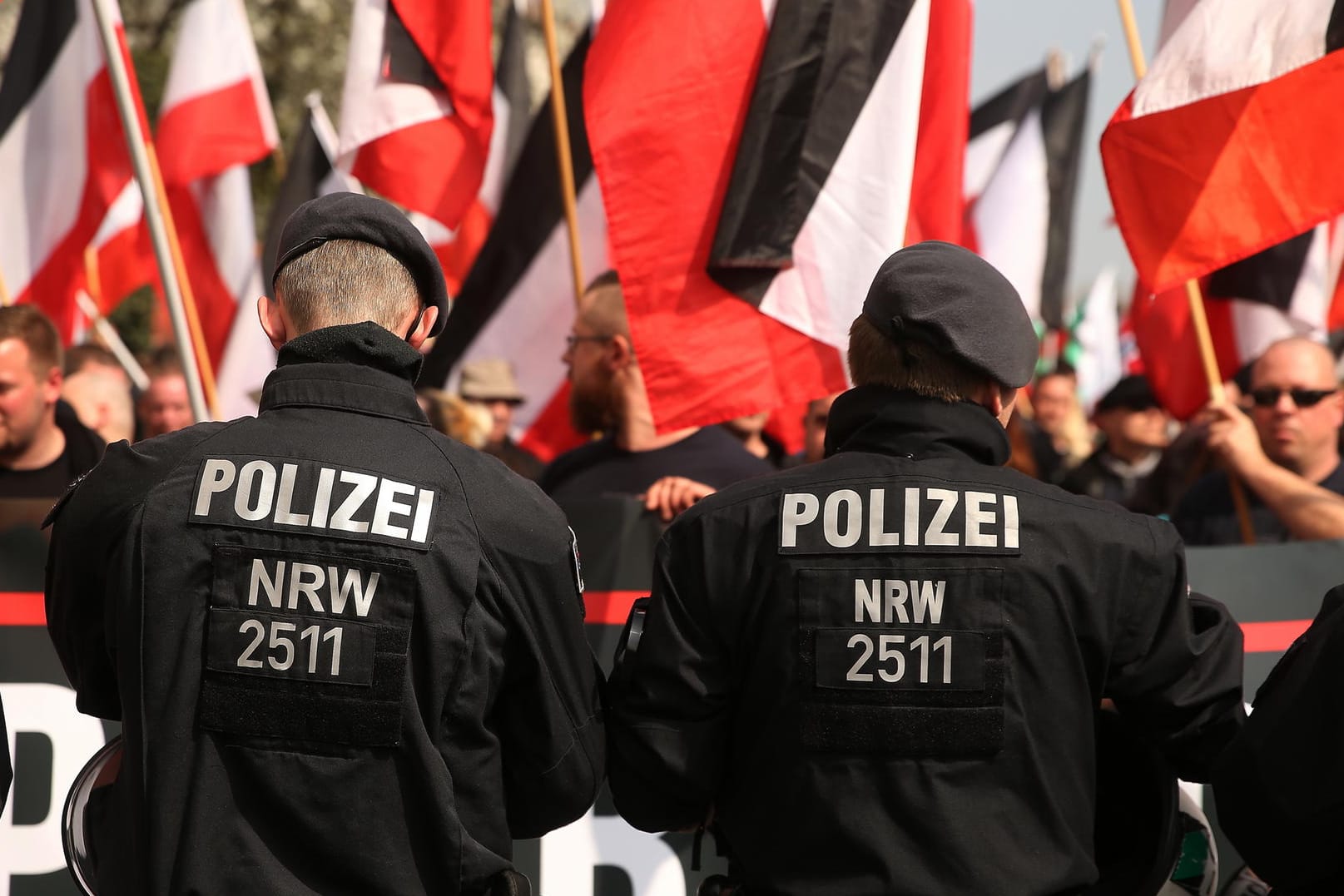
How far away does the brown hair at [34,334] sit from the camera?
5.33 m

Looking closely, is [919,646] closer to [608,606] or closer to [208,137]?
[608,606]

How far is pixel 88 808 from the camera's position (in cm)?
291

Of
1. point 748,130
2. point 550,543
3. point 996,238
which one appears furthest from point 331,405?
point 996,238

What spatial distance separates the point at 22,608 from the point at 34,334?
1749 millimetres

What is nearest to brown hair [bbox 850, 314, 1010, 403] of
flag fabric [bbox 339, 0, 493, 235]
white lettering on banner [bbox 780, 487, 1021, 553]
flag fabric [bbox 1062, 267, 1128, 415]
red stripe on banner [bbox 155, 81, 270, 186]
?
white lettering on banner [bbox 780, 487, 1021, 553]

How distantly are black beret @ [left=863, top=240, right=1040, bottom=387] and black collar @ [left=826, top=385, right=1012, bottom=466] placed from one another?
0.09m

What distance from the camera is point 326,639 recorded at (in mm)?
2559

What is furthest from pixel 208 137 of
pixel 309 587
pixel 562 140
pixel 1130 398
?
pixel 309 587

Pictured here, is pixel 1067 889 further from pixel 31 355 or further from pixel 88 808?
pixel 31 355

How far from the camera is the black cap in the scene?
9391 millimetres

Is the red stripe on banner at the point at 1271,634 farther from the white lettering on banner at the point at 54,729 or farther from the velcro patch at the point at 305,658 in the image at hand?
the white lettering on banner at the point at 54,729

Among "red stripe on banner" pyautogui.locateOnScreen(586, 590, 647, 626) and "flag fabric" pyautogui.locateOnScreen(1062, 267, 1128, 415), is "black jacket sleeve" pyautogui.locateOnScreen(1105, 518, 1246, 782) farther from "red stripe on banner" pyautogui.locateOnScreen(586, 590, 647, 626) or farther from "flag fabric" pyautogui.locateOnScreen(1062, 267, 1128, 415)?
"flag fabric" pyautogui.locateOnScreen(1062, 267, 1128, 415)

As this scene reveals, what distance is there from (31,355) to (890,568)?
3.67m

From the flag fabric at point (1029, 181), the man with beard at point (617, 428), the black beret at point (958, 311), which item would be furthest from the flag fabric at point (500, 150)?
the black beret at point (958, 311)
